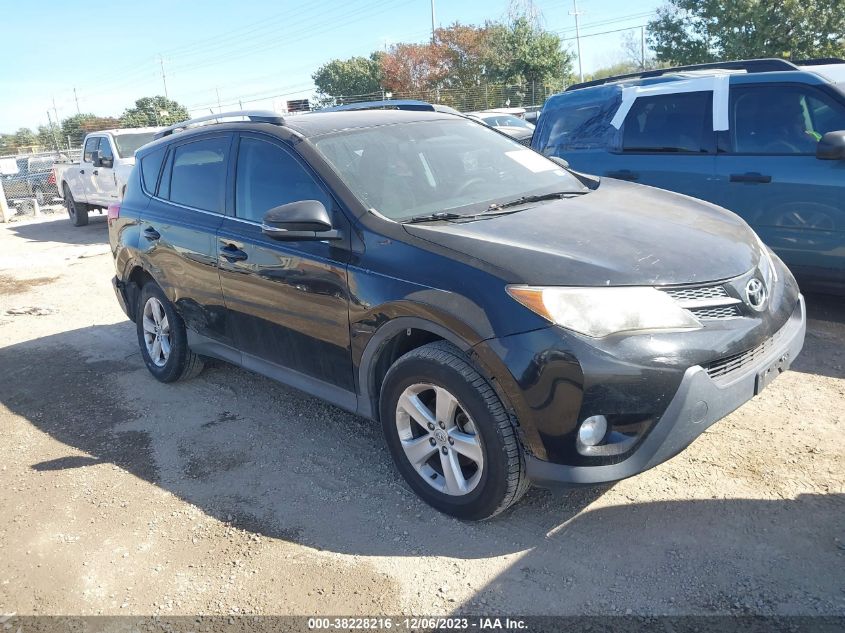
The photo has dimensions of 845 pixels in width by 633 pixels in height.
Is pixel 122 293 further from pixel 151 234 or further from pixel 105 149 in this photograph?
pixel 105 149

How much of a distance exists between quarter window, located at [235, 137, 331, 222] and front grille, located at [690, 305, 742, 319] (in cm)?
184

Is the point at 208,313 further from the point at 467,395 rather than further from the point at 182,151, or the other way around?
the point at 467,395

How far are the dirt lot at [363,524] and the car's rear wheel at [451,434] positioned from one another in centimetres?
17

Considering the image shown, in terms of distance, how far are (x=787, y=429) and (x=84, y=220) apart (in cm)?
1564

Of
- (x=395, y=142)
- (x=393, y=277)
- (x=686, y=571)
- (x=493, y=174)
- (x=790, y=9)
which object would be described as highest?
(x=790, y=9)

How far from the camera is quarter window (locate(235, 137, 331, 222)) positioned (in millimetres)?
3697

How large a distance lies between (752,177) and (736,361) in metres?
2.90

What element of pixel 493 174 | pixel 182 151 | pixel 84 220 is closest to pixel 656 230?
pixel 493 174

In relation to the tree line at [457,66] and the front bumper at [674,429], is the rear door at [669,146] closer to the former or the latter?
the front bumper at [674,429]

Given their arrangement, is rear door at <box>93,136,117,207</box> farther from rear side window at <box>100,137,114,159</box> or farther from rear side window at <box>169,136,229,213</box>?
rear side window at <box>169,136,229,213</box>

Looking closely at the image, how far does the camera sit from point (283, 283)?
3.73 meters

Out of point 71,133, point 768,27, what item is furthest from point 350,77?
→ point 768,27

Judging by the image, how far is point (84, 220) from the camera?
15711mm

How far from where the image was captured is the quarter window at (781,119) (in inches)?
200
